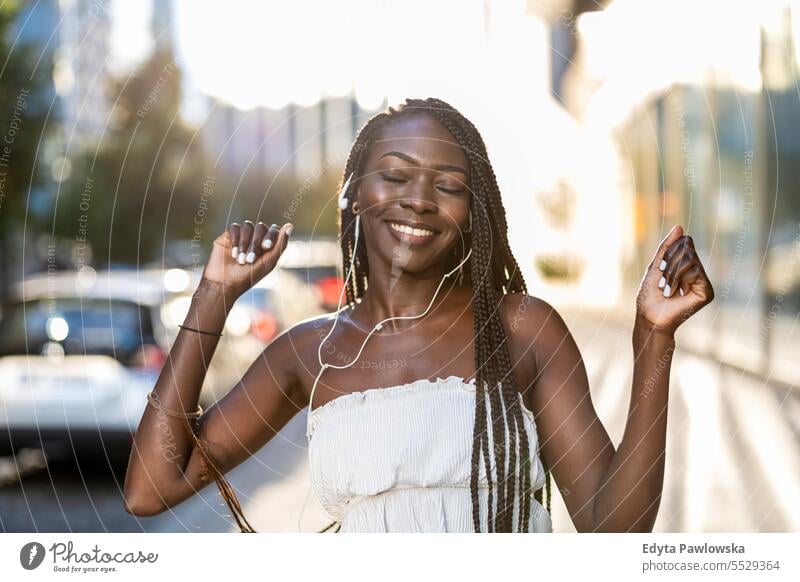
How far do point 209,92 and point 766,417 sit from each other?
571 centimetres

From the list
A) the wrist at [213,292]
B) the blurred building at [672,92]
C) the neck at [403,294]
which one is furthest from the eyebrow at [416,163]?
the blurred building at [672,92]

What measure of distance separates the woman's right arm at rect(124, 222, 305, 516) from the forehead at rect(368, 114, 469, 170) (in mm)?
415

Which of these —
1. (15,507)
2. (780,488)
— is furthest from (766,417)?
(15,507)

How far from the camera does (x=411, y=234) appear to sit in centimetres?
298

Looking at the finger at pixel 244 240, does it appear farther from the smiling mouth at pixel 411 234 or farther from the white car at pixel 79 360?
the white car at pixel 79 360

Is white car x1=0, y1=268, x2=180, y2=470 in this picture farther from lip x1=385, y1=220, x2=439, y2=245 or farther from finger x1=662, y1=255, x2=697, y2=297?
finger x1=662, y1=255, x2=697, y2=297

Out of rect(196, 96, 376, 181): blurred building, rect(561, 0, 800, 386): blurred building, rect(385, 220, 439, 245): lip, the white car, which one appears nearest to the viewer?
rect(385, 220, 439, 245): lip

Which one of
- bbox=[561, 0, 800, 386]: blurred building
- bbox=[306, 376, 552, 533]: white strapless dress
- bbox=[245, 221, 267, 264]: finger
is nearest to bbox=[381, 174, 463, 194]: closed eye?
bbox=[245, 221, 267, 264]: finger

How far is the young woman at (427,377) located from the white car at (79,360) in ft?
3.86

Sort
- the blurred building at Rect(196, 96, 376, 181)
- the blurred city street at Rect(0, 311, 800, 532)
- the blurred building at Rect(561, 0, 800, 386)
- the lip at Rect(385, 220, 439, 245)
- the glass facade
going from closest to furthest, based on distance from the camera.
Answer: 1. the lip at Rect(385, 220, 439, 245)
2. the blurred building at Rect(196, 96, 376, 181)
3. the blurred building at Rect(561, 0, 800, 386)
4. the glass facade
5. the blurred city street at Rect(0, 311, 800, 532)

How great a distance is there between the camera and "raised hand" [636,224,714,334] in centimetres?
284

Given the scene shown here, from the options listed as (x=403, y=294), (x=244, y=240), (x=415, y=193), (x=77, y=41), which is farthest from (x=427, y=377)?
(x=77, y=41)
